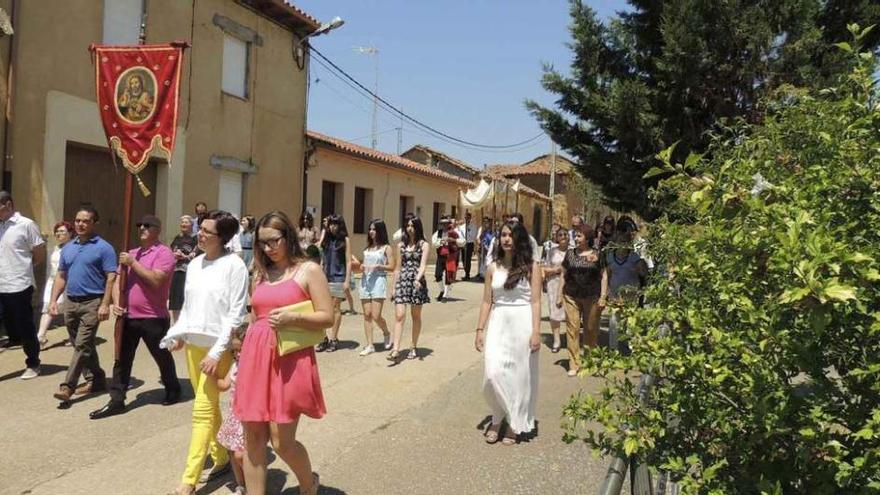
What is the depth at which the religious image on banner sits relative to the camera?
6473 mm

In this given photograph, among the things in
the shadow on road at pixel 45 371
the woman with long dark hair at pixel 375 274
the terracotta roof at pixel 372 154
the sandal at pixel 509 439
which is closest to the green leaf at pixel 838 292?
the sandal at pixel 509 439

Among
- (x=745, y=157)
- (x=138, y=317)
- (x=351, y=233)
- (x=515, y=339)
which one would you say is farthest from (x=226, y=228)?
(x=351, y=233)

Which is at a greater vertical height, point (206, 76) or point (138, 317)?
point (206, 76)

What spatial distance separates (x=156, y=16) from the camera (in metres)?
11.3

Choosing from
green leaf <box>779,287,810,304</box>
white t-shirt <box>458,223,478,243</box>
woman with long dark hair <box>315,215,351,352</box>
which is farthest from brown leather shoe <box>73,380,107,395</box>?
white t-shirt <box>458,223,478,243</box>

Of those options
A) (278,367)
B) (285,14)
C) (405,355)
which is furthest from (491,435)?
(285,14)

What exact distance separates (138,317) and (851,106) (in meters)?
5.41

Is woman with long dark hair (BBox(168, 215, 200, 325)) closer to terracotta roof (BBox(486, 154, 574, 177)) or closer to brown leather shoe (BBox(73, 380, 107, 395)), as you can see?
brown leather shoe (BBox(73, 380, 107, 395))

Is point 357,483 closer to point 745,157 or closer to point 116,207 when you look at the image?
point 745,157

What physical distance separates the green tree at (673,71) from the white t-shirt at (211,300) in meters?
5.56

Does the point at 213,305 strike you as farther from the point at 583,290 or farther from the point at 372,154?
the point at 372,154

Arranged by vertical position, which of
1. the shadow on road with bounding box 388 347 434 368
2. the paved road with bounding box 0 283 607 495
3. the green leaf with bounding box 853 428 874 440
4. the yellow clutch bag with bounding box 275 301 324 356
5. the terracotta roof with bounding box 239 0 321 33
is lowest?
the paved road with bounding box 0 283 607 495

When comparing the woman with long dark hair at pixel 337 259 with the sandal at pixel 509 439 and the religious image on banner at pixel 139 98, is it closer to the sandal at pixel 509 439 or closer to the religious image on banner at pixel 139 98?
the religious image on banner at pixel 139 98

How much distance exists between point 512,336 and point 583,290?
8.75 feet
